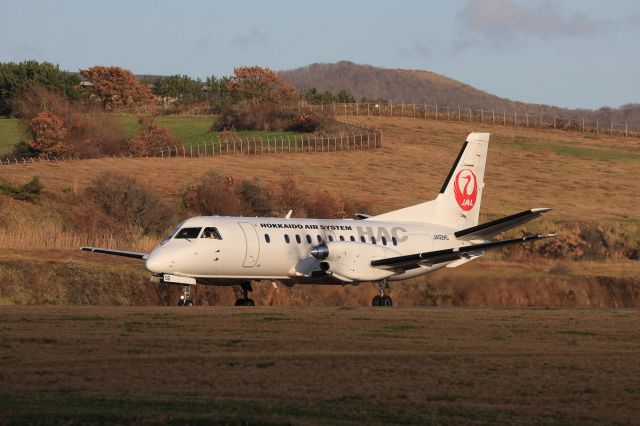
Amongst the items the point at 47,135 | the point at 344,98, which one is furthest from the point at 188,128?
the point at 344,98

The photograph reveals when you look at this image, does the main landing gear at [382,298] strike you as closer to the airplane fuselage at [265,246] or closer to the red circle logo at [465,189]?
the airplane fuselage at [265,246]

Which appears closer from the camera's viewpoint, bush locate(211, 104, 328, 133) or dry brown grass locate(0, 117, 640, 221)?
dry brown grass locate(0, 117, 640, 221)

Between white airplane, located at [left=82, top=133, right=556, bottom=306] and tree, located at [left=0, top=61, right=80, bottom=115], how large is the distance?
7794cm

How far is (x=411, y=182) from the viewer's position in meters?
78.4

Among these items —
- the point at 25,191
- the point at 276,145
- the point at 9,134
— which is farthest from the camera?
the point at 9,134

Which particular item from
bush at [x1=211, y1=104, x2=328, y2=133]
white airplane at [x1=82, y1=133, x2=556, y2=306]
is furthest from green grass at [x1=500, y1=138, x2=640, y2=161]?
white airplane at [x1=82, y1=133, x2=556, y2=306]

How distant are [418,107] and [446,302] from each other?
8538 centimetres

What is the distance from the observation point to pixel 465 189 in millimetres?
41312

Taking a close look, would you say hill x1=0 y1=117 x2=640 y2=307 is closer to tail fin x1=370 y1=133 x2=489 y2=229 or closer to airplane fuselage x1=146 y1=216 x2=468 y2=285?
tail fin x1=370 y1=133 x2=489 y2=229

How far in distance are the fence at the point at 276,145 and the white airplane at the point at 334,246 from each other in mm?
47323

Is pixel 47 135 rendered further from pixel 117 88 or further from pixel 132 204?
pixel 117 88

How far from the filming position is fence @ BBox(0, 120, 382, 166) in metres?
87.4

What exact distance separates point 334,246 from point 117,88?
101 metres

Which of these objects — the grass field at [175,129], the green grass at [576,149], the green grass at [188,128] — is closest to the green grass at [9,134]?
the grass field at [175,129]
